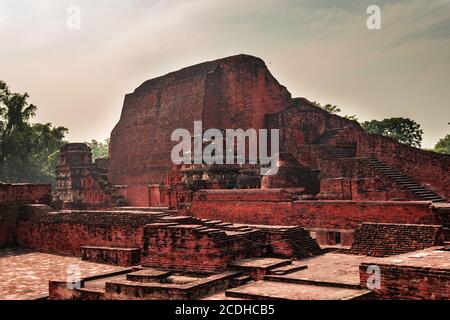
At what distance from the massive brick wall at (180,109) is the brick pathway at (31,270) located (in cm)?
1181

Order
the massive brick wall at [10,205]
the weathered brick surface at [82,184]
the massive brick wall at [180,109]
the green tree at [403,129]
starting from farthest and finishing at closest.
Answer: the green tree at [403,129]
the massive brick wall at [180,109]
the weathered brick surface at [82,184]
the massive brick wall at [10,205]

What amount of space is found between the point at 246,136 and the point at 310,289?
15438 mm

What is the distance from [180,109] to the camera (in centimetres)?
2420

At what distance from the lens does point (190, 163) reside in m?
16.1

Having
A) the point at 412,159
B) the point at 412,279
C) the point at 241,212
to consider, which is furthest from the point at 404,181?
the point at 412,279

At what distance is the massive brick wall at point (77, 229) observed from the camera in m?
10.8

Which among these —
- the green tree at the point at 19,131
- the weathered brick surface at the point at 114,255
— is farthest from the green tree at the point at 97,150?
the weathered brick surface at the point at 114,255

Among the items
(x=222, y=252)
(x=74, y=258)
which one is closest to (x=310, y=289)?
(x=222, y=252)

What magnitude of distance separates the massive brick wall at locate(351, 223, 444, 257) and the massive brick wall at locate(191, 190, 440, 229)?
4.30 ft

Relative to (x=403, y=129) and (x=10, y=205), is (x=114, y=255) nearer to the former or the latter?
A: (x=10, y=205)

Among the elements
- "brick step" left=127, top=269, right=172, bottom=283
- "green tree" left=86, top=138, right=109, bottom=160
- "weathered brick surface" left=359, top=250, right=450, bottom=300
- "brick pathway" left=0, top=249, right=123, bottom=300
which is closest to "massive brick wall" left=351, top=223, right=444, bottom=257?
"weathered brick surface" left=359, top=250, right=450, bottom=300

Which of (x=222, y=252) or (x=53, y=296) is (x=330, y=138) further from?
(x=53, y=296)

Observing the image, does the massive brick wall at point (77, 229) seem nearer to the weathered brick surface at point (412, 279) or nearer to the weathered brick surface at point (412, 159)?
the weathered brick surface at point (412, 279)

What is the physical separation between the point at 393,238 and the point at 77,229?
782 cm
